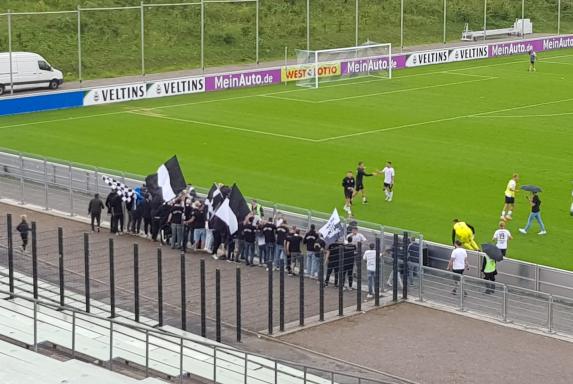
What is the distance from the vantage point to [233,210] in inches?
1180

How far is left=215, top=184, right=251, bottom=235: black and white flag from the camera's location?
97.8 feet

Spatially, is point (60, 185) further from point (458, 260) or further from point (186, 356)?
point (186, 356)

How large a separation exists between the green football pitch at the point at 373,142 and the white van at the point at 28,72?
13.2 feet

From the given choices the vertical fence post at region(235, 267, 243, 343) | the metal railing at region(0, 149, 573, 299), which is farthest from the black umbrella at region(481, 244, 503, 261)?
the vertical fence post at region(235, 267, 243, 343)

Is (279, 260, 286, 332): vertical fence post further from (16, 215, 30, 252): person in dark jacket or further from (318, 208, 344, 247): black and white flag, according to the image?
(16, 215, 30, 252): person in dark jacket

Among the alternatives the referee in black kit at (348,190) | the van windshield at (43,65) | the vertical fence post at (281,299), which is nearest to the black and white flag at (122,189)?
the referee in black kit at (348,190)

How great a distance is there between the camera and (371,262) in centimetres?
2731

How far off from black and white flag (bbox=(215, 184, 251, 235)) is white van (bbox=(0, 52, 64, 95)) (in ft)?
96.4

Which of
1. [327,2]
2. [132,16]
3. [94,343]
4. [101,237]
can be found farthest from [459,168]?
[327,2]

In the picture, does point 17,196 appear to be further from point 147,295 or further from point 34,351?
point 34,351

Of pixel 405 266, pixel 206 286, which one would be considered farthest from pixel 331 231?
pixel 206 286

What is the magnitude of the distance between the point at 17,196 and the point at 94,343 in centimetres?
1675

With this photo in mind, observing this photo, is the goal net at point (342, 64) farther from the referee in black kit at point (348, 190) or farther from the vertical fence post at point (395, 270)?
the vertical fence post at point (395, 270)

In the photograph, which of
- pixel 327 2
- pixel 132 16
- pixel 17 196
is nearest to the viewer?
pixel 17 196
